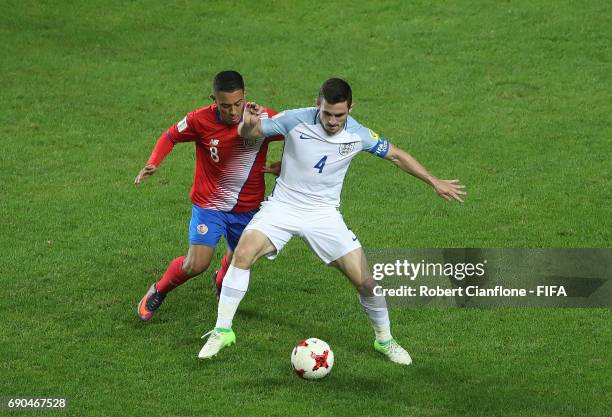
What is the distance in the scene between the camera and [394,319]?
11.6 metres

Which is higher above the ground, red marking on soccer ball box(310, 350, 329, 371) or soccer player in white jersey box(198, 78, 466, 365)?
soccer player in white jersey box(198, 78, 466, 365)

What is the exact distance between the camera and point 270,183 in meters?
15.5

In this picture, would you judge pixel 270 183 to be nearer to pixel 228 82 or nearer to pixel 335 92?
pixel 228 82

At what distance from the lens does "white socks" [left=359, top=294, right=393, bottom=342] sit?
10.6 metres

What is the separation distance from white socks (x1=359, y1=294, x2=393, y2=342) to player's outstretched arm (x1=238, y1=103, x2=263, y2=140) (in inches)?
68.8

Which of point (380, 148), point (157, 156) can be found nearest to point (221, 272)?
point (157, 156)

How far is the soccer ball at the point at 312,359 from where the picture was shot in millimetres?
9984

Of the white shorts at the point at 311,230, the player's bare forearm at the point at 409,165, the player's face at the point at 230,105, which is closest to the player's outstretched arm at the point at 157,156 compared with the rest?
the player's face at the point at 230,105

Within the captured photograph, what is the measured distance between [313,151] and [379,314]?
159 centimetres

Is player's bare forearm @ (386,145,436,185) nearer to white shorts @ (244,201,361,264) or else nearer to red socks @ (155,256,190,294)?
white shorts @ (244,201,361,264)

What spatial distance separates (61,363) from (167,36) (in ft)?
35.9

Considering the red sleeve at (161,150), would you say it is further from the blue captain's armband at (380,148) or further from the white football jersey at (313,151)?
the blue captain's armband at (380,148)

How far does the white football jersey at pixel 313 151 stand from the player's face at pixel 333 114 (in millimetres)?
185

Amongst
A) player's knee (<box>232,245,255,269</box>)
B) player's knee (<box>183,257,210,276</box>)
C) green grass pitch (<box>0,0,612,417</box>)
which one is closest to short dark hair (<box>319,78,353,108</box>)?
player's knee (<box>232,245,255,269</box>)
